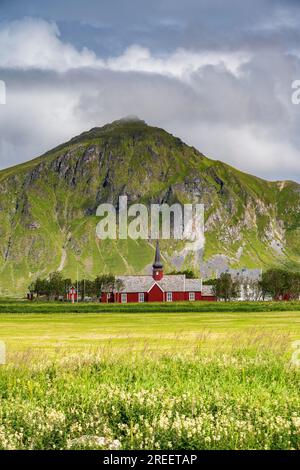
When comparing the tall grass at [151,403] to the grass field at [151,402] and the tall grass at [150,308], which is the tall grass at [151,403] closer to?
the grass field at [151,402]

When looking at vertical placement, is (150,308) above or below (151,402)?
above

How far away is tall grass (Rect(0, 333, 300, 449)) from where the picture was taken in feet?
47.6

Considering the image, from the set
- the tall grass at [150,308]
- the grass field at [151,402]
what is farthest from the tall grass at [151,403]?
the tall grass at [150,308]

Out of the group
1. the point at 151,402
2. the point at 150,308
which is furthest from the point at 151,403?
the point at 150,308

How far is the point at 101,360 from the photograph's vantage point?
2358cm

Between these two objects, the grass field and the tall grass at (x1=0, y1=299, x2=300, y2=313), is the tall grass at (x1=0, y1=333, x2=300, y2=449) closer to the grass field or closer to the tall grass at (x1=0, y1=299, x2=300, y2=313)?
the grass field

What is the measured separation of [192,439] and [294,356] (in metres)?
12.1

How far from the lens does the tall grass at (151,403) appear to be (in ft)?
47.6

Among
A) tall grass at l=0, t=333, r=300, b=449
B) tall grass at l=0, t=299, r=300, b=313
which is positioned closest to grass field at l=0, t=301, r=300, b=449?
tall grass at l=0, t=333, r=300, b=449

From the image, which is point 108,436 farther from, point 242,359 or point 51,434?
point 242,359

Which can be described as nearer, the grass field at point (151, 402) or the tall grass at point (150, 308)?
the grass field at point (151, 402)

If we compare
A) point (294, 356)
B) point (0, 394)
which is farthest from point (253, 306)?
point (0, 394)

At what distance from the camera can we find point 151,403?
1691 cm

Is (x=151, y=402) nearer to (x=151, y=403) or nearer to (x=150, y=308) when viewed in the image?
(x=151, y=403)
